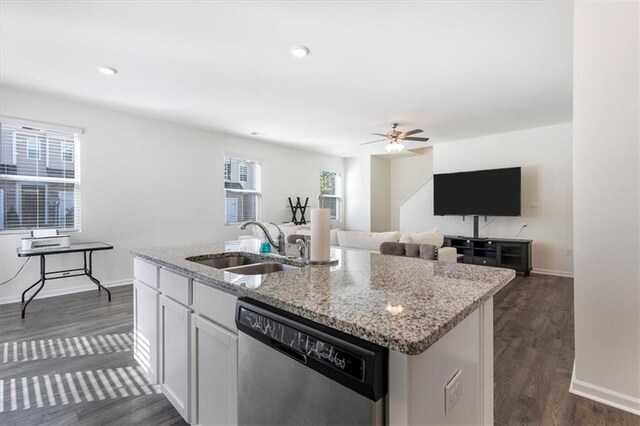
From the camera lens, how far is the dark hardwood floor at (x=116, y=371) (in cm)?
179

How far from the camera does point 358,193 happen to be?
8547mm

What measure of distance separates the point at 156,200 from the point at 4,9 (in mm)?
3093

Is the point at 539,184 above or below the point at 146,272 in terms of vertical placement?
above

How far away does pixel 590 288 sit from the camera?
1.94 metres

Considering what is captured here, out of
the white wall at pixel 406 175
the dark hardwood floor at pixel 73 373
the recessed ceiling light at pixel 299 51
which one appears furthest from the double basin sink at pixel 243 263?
the white wall at pixel 406 175

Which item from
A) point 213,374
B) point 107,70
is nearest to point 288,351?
point 213,374

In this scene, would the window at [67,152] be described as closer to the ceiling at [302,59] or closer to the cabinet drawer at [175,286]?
the ceiling at [302,59]

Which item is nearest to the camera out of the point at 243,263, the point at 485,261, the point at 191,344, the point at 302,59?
the point at 191,344

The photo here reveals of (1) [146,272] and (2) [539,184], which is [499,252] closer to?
(2) [539,184]

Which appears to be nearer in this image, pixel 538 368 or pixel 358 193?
pixel 538 368

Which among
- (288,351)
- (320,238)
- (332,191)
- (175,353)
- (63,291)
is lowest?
(63,291)

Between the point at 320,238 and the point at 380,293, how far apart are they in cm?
65

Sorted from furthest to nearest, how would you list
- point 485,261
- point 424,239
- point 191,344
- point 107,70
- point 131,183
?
point 485,261, point 131,183, point 424,239, point 107,70, point 191,344

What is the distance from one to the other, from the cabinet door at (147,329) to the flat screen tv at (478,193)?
5.59 meters
